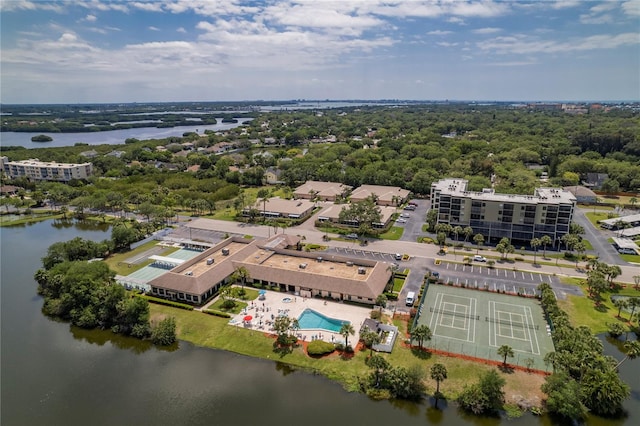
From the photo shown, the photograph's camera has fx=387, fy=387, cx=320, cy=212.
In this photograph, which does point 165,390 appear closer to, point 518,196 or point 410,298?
point 410,298

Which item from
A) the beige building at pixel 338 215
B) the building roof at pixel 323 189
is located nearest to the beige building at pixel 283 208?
the beige building at pixel 338 215

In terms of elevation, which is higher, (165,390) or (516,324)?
(516,324)

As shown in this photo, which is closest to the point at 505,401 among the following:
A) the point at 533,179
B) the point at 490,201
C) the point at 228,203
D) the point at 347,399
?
the point at 347,399

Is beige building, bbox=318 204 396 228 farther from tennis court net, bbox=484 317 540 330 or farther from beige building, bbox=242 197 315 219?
tennis court net, bbox=484 317 540 330

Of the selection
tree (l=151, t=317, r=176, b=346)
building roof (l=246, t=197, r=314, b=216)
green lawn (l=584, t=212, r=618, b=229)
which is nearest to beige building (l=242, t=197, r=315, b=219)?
building roof (l=246, t=197, r=314, b=216)

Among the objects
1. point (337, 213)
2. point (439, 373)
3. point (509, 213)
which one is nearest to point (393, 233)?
point (337, 213)

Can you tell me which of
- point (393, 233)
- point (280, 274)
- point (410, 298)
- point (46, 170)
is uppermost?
point (46, 170)

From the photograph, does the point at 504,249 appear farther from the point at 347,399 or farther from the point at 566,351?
the point at 347,399
